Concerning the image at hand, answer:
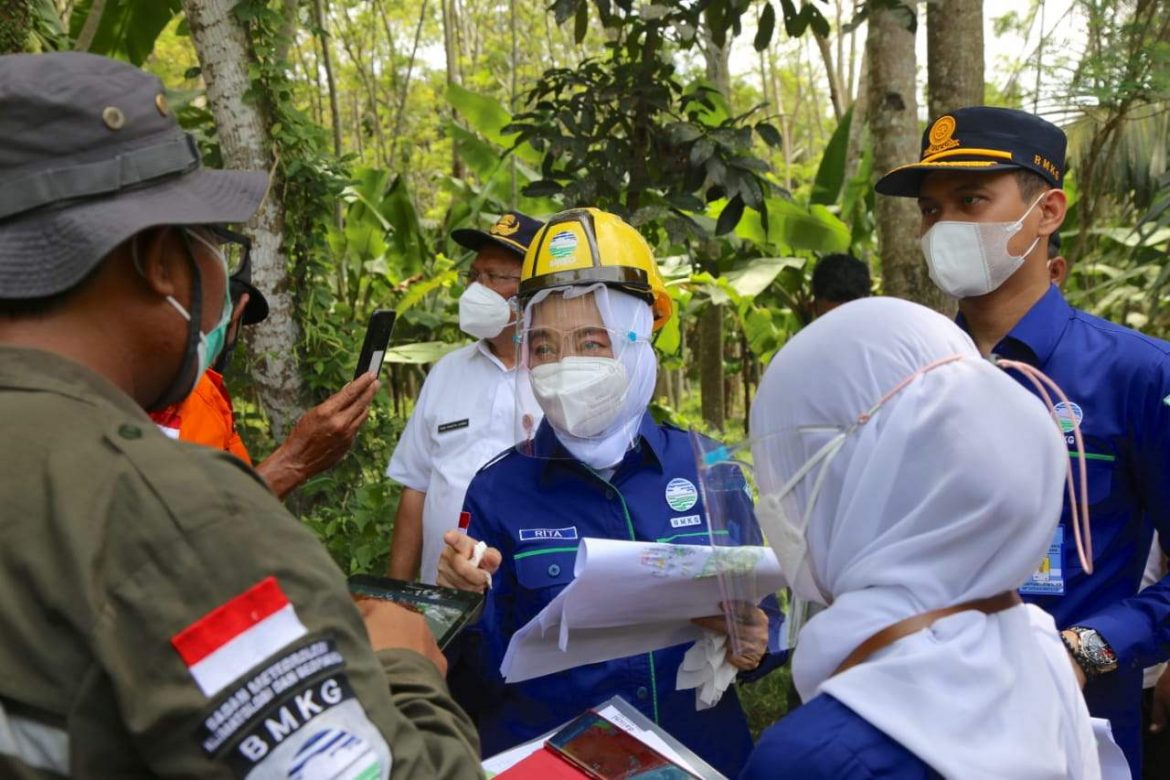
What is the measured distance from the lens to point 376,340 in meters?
3.03

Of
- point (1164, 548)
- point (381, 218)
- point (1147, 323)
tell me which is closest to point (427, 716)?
point (1164, 548)

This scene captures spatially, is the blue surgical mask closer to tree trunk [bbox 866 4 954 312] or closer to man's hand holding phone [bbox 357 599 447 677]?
man's hand holding phone [bbox 357 599 447 677]

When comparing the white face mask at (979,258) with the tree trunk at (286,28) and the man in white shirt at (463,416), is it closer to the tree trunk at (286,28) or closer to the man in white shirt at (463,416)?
the man in white shirt at (463,416)

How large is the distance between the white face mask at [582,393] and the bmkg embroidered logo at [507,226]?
1215 millimetres

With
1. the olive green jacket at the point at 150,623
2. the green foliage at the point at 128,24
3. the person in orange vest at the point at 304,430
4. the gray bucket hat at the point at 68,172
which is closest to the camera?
the olive green jacket at the point at 150,623

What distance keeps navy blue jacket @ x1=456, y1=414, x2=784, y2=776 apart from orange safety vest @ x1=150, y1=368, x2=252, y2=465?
2.73ft

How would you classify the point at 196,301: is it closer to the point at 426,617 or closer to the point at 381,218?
the point at 426,617

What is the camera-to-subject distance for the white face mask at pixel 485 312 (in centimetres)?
349

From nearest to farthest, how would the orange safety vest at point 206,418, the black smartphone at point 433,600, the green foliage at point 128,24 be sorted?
1. the black smartphone at point 433,600
2. the orange safety vest at point 206,418
3. the green foliage at point 128,24

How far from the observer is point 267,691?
1021mm

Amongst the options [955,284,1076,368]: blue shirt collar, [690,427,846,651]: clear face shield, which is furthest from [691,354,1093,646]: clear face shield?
[955,284,1076,368]: blue shirt collar

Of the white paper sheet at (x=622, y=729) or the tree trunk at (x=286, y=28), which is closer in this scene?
the white paper sheet at (x=622, y=729)

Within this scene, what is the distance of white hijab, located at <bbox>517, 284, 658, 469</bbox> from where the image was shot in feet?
7.78

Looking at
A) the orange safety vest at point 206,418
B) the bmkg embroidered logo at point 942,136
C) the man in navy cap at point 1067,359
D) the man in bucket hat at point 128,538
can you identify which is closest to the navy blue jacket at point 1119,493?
the man in navy cap at point 1067,359
